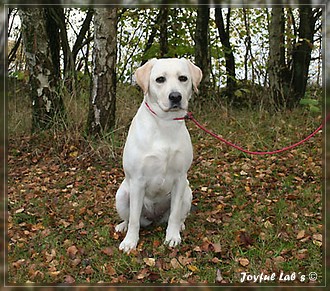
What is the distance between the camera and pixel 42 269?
11.5 feet

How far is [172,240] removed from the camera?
3678 millimetres

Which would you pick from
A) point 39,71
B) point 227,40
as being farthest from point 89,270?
point 227,40

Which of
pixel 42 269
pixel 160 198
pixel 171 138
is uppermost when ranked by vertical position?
→ pixel 171 138

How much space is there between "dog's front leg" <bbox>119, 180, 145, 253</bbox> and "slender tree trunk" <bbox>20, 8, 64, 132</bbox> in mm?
3412

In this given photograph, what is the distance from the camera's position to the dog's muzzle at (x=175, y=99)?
3250 mm

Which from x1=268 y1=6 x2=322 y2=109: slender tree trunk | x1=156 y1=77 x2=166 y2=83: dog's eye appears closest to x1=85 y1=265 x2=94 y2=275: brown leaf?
x1=156 y1=77 x2=166 y2=83: dog's eye

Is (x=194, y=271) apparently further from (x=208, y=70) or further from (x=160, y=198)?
(x=208, y=70)

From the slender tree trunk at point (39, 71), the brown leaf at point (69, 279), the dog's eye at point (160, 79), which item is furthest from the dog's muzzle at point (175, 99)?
the slender tree trunk at point (39, 71)

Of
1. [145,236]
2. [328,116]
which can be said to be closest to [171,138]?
[145,236]

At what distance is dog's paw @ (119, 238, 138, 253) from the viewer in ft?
11.8

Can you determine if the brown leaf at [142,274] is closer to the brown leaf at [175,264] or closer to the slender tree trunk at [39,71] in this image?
the brown leaf at [175,264]

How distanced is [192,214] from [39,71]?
3657 mm

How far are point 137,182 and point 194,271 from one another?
80cm

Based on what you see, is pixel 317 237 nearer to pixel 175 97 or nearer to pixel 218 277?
pixel 218 277
